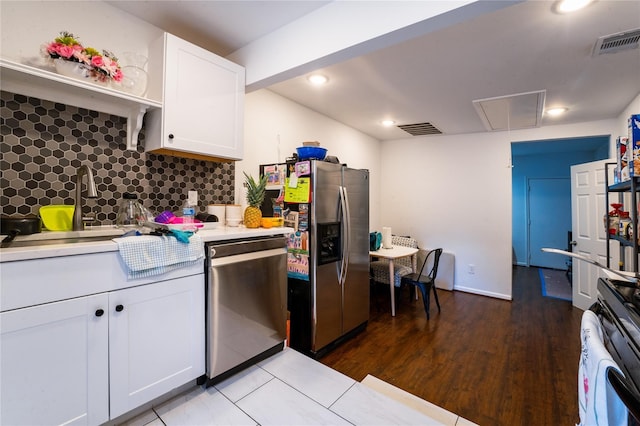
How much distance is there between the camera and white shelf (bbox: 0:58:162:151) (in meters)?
1.33

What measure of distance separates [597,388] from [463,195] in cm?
410

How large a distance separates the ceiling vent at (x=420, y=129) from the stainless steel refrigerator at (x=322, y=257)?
1.97 metres

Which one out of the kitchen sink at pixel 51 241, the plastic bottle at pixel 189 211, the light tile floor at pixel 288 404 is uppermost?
the plastic bottle at pixel 189 211

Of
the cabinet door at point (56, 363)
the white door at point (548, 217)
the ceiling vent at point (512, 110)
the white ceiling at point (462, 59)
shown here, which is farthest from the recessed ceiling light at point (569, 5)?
the white door at point (548, 217)

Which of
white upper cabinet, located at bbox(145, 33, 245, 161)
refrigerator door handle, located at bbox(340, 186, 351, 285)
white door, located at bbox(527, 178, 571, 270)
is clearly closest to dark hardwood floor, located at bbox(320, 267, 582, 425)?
refrigerator door handle, located at bbox(340, 186, 351, 285)

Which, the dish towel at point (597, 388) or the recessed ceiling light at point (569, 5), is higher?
the recessed ceiling light at point (569, 5)

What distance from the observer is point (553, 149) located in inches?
222

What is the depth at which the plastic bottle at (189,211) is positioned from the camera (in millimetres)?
1692

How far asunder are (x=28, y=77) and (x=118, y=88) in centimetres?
40

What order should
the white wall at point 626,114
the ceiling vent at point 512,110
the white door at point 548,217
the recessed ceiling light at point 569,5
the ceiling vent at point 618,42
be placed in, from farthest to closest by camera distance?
the white door at point 548,217
the ceiling vent at point 512,110
the white wall at point 626,114
the ceiling vent at point 618,42
the recessed ceiling light at point 569,5

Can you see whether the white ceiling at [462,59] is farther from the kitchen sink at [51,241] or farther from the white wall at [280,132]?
the kitchen sink at [51,241]

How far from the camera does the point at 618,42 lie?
1930 millimetres

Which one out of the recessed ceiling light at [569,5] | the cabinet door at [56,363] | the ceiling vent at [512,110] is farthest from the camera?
the ceiling vent at [512,110]

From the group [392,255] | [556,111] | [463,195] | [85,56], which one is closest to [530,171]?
[463,195]
